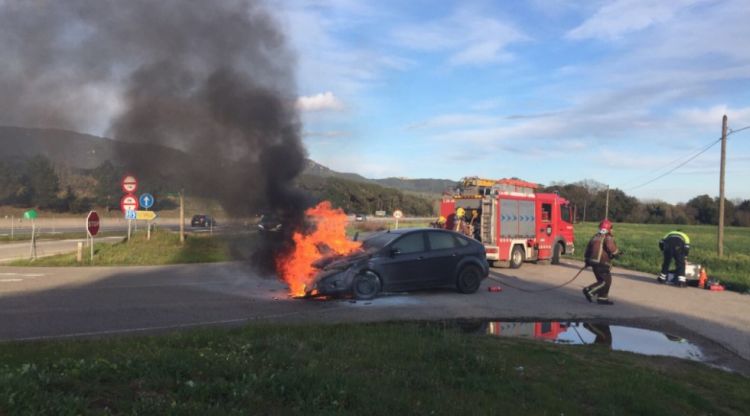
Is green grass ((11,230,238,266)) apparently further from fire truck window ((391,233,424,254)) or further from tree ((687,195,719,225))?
tree ((687,195,719,225))

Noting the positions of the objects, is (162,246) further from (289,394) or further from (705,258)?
(705,258)

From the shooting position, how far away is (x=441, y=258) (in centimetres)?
1209

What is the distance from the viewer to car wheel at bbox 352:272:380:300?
1096cm

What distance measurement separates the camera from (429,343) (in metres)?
6.13

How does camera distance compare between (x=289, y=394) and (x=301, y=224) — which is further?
(x=301, y=224)

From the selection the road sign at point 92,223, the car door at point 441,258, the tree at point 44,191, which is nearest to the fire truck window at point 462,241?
the car door at point 441,258

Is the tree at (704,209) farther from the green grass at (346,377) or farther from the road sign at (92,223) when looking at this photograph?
the green grass at (346,377)

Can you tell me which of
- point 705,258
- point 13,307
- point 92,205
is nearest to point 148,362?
point 13,307

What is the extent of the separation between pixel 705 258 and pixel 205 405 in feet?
73.2

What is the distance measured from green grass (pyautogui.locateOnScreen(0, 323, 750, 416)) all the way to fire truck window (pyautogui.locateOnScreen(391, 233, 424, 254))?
4.63 metres

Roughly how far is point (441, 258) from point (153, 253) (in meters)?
12.5

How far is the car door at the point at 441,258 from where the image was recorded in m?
12.0

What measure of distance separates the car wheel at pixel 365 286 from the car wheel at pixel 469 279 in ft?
7.12

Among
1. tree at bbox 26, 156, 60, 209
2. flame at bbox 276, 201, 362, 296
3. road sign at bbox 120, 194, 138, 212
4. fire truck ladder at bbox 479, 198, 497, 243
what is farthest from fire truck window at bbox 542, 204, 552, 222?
tree at bbox 26, 156, 60, 209
